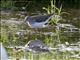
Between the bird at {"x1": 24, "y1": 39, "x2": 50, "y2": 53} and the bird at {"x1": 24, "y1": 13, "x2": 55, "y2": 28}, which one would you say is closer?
the bird at {"x1": 24, "y1": 39, "x2": 50, "y2": 53}

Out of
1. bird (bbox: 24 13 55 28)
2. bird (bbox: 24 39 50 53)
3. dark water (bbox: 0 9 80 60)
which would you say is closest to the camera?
bird (bbox: 24 39 50 53)

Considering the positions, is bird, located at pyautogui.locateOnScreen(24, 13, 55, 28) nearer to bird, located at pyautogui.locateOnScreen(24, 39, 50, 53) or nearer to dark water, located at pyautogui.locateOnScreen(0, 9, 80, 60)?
dark water, located at pyautogui.locateOnScreen(0, 9, 80, 60)

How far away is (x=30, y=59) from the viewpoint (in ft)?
19.0

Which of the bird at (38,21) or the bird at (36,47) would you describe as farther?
the bird at (38,21)

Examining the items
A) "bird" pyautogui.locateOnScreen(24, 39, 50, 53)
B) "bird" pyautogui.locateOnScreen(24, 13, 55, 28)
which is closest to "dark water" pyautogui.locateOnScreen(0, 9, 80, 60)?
"bird" pyautogui.locateOnScreen(24, 13, 55, 28)

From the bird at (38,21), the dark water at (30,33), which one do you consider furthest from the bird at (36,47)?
the bird at (38,21)

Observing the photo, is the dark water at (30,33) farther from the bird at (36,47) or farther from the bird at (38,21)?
the bird at (36,47)

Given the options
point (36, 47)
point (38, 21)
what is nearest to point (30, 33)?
point (38, 21)

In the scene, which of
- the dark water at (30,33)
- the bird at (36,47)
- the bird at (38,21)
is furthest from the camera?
the bird at (38,21)

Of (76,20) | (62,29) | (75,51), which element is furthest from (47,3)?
(75,51)

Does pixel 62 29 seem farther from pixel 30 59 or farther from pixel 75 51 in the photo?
pixel 30 59

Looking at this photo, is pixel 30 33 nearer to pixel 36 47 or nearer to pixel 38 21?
pixel 38 21

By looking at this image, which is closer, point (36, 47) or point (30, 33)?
point (36, 47)

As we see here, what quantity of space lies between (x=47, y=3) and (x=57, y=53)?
6277mm
